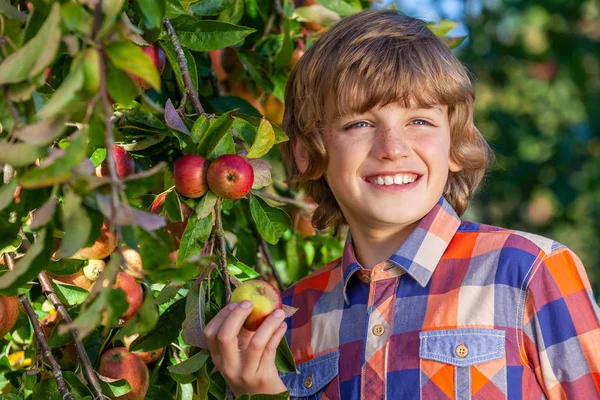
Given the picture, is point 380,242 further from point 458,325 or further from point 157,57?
point 157,57

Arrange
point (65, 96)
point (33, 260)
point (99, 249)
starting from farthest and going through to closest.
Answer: point (99, 249), point (33, 260), point (65, 96)

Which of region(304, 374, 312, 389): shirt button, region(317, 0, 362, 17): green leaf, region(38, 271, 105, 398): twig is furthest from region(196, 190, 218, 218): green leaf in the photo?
region(317, 0, 362, 17): green leaf

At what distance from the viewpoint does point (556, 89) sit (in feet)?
15.8

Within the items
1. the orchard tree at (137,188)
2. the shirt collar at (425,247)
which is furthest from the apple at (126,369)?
the shirt collar at (425,247)

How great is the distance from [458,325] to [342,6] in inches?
29.3

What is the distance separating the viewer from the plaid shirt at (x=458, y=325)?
1.18 meters

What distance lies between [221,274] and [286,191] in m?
0.76

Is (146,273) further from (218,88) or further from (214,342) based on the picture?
(218,88)

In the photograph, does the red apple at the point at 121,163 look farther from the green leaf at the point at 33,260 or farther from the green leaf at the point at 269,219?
the green leaf at the point at 33,260

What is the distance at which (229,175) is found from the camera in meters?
1.13

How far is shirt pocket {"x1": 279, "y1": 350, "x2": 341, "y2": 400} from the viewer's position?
1.33 meters

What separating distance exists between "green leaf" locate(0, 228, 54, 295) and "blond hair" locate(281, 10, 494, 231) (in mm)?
670

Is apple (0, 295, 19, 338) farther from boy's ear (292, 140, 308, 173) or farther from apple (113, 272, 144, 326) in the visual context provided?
boy's ear (292, 140, 308, 173)

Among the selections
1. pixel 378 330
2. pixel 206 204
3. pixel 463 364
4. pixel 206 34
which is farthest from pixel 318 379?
Answer: pixel 206 34
